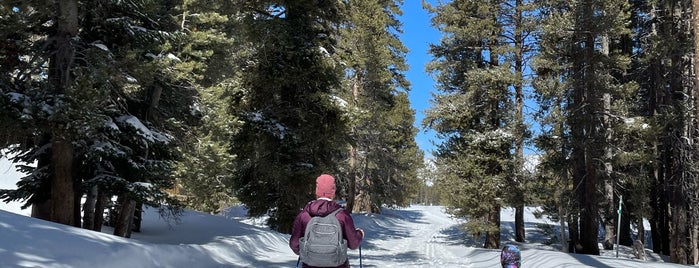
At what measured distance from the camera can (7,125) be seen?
24.4 feet

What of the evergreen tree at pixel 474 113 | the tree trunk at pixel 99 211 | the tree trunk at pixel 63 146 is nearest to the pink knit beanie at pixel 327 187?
the tree trunk at pixel 63 146

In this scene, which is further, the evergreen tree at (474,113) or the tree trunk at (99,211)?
the evergreen tree at (474,113)

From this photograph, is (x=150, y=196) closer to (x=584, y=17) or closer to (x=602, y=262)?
(x=602, y=262)

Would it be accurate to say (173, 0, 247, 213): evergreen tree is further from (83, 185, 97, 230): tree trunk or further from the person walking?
the person walking

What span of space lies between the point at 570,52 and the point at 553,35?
754mm

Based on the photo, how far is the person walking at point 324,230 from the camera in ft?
14.1

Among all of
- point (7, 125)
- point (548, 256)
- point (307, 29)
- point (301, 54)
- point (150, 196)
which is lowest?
point (548, 256)

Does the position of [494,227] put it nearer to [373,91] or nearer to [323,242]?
[373,91]

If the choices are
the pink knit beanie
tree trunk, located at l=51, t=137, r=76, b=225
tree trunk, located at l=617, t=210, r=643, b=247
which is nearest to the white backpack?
the pink knit beanie

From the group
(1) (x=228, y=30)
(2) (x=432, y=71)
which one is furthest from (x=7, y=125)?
(2) (x=432, y=71)

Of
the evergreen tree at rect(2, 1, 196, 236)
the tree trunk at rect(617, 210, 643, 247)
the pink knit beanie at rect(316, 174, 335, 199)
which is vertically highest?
the evergreen tree at rect(2, 1, 196, 236)

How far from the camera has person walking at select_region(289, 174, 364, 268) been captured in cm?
429

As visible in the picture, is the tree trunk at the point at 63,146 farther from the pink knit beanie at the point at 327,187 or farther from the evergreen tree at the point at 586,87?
the evergreen tree at the point at 586,87

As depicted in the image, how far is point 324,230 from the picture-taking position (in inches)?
169
